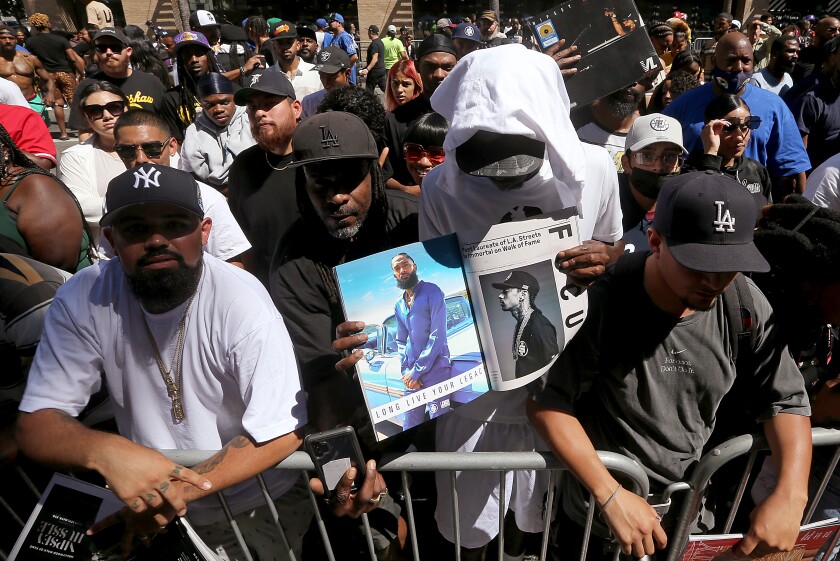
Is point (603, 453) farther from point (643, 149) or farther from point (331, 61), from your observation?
point (331, 61)

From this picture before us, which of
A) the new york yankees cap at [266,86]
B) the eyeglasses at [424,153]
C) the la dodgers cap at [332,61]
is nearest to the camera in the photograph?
the eyeglasses at [424,153]

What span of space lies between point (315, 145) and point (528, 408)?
1.23 meters

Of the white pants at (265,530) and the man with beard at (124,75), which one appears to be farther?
the man with beard at (124,75)

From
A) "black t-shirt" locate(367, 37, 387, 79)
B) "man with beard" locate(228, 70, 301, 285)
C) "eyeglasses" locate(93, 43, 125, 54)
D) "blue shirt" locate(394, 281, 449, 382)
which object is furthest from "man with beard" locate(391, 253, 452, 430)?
"black t-shirt" locate(367, 37, 387, 79)

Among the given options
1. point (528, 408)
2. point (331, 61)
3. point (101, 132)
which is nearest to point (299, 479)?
point (528, 408)

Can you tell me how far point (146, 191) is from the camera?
1.70m

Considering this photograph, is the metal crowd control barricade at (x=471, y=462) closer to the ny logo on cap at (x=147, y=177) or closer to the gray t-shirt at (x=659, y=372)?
the gray t-shirt at (x=659, y=372)

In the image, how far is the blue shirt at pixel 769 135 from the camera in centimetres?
396

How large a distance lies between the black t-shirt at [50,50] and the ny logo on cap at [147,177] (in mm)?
11617

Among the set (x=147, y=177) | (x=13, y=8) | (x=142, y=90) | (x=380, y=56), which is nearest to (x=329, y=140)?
(x=147, y=177)

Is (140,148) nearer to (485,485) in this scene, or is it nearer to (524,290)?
(524,290)

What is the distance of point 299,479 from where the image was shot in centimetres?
218

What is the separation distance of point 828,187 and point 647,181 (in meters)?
0.90

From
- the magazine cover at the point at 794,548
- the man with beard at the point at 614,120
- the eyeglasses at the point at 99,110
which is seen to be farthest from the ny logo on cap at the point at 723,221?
the eyeglasses at the point at 99,110
